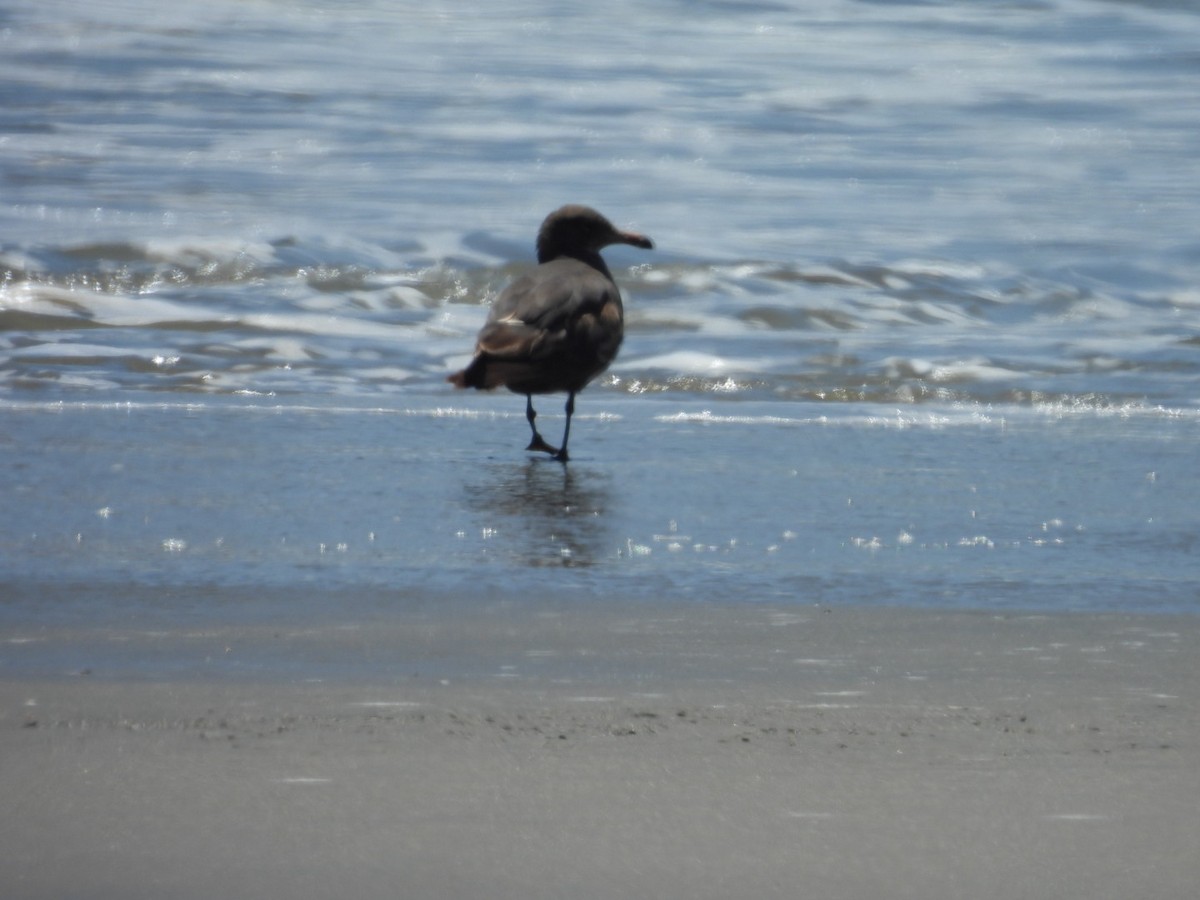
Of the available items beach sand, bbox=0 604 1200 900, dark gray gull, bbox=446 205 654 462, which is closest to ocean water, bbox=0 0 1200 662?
dark gray gull, bbox=446 205 654 462

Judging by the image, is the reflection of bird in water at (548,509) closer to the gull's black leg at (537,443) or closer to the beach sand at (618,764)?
the gull's black leg at (537,443)

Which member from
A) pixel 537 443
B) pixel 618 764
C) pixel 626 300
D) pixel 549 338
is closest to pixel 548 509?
pixel 537 443

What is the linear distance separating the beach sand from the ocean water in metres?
0.40

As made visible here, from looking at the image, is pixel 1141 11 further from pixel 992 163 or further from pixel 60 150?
pixel 60 150

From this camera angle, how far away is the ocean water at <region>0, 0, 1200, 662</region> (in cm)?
404

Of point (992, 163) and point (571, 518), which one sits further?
point (992, 163)

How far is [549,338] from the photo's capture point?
5.77 metres

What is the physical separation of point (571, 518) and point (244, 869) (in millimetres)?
2415

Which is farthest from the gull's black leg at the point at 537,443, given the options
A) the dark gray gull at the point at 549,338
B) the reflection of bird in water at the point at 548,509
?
the reflection of bird in water at the point at 548,509

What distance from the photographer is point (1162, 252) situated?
36.3ft

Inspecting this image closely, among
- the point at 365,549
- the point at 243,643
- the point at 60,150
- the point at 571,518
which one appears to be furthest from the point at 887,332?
the point at 60,150

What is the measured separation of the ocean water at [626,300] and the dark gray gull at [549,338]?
22cm

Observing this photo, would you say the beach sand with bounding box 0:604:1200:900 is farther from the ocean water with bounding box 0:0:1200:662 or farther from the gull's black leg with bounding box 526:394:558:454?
the gull's black leg with bounding box 526:394:558:454

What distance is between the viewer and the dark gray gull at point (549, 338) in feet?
18.6
